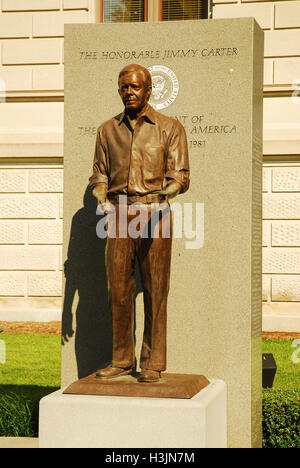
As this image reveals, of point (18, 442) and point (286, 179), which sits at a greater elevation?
point (286, 179)

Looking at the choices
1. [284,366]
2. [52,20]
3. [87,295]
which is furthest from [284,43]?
[87,295]

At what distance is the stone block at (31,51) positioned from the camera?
15.5m

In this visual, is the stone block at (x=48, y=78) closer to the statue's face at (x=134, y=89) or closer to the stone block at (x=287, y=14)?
the stone block at (x=287, y=14)

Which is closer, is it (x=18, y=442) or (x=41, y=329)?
A: (x=18, y=442)

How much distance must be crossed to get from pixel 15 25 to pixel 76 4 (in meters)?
1.32

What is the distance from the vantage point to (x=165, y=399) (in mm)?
5766

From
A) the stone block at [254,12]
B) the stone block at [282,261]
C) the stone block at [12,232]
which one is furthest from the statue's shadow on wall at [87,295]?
the stone block at [254,12]

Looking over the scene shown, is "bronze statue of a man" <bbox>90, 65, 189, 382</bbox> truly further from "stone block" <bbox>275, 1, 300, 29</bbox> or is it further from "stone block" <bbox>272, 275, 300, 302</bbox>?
"stone block" <bbox>275, 1, 300, 29</bbox>

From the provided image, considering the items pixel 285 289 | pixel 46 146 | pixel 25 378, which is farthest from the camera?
pixel 46 146

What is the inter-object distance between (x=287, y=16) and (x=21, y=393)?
9192mm

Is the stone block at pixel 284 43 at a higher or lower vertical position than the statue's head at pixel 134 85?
higher

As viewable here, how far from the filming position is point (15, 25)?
15.7 metres

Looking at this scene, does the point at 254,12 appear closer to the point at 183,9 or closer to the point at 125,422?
the point at 183,9

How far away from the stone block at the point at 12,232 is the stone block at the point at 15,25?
3.79 m
